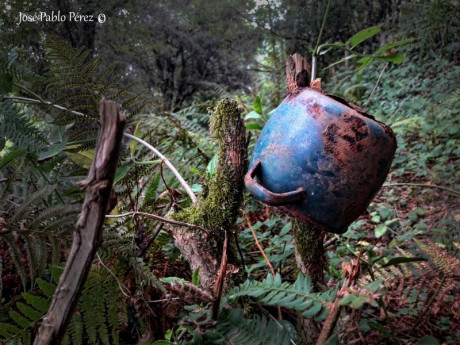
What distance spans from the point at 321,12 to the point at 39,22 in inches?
163

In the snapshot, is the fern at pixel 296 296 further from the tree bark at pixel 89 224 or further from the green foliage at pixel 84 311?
the tree bark at pixel 89 224

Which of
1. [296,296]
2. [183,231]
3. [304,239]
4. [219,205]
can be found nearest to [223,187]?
[219,205]

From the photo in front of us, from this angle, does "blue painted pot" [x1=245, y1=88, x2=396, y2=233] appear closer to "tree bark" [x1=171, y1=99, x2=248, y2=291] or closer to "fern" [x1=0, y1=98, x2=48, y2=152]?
"tree bark" [x1=171, y1=99, x2=248, y2=291]

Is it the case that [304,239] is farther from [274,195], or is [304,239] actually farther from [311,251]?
[274,195]

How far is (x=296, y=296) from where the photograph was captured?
0.66 metres

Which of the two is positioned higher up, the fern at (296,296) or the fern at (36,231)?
the fern at (36,231)

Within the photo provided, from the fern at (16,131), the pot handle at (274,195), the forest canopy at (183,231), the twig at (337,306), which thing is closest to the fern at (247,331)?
the forest canopy at (183,231)

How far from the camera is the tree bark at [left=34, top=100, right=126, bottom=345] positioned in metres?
0.35

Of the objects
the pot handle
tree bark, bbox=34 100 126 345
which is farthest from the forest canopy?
the pot handle

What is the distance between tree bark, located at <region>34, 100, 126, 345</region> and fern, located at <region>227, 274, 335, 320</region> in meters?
0.38

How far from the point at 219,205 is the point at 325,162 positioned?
32 centimetres

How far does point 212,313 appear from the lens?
2.06 feet

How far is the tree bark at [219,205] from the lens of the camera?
35.6 inches

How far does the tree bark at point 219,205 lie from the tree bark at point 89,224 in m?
0.53
